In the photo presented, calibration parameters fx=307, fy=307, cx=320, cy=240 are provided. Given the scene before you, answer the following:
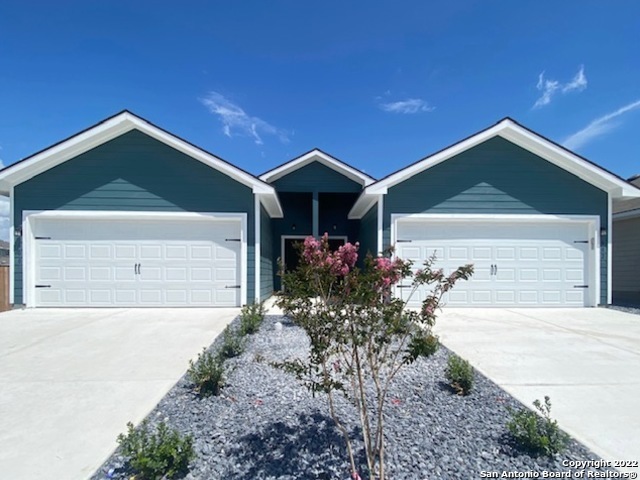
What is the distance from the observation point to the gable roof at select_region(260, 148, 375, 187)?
35.5 feet

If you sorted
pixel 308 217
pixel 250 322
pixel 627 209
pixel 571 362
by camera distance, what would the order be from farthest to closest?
1. pixel 308 217
2. pixel 627 209
3. pixel 250 322
4. pixel 571 362

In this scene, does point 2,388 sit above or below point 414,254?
below

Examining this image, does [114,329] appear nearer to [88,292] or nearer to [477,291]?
[88,292]

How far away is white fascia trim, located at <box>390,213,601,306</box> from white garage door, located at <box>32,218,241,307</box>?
15.4 feet

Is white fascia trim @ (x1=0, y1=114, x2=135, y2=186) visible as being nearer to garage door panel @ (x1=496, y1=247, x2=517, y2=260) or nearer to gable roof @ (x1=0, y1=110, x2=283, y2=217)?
gable roof @ (x1=0, y1=110, x2=283, y2=217)

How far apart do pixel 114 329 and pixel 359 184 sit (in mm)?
8409

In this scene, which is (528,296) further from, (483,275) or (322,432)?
(322,432)

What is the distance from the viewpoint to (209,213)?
A: 8203mm

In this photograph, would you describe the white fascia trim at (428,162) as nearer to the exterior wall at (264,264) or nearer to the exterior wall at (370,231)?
the exterior wall at (370,231)

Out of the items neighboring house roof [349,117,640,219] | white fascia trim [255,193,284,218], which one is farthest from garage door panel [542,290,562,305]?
white fascia trim [255,193,284,218]

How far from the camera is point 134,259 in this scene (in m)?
8.14

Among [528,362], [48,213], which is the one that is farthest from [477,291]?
[48,213]

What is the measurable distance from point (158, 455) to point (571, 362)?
197 inches

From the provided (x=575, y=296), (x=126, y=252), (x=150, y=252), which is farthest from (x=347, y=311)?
(x=575, y=296)
